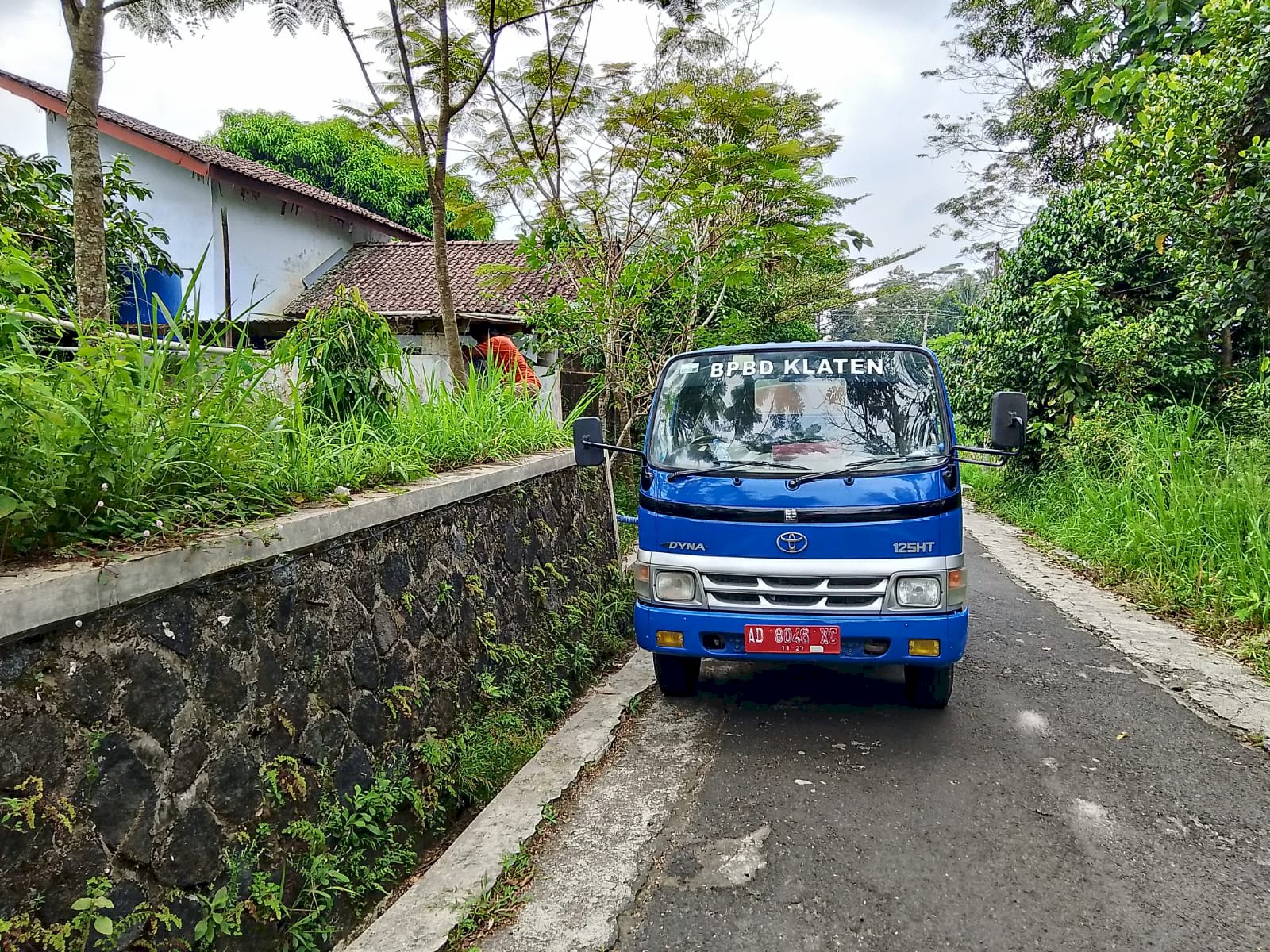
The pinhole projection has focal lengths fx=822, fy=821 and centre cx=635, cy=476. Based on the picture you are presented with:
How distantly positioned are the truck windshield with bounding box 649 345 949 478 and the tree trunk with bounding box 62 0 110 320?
2.82 m

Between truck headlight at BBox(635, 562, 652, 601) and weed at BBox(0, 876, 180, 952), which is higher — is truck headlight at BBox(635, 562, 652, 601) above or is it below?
above

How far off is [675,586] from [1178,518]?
5089mm

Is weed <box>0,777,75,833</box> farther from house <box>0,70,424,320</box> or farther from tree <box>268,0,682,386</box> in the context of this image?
house <box>0,70,424,320</box>

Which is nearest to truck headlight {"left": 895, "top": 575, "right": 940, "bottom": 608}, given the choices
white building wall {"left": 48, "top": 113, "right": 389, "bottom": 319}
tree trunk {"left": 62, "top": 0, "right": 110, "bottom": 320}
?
tree trunk {"left": 62, "top": 0, "right": 110, "bottom": 320}

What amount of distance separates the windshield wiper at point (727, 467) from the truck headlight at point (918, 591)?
28.3 inches

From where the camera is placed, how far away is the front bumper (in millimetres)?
3826

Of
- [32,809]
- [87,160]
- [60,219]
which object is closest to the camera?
[32,809]

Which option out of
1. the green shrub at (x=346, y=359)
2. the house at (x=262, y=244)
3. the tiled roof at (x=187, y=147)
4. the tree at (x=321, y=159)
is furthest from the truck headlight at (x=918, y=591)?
the tree at (x=321, y=159)

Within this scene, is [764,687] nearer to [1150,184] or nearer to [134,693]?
[134,693]

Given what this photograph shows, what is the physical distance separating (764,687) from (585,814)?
1.82m

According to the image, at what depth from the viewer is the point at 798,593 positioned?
3928 millimetres

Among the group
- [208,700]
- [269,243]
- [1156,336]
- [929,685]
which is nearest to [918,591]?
[929,685]

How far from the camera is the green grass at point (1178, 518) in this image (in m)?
5.76

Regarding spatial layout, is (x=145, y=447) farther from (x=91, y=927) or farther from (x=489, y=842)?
(x=489, y=842)
